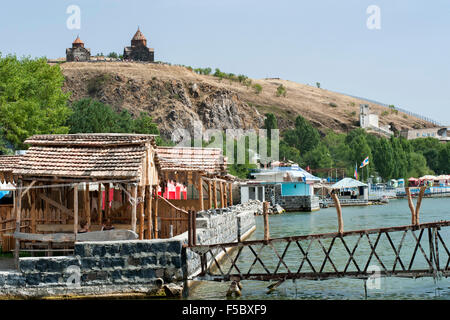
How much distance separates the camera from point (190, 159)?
104ft

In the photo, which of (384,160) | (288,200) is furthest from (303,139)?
(288,200)

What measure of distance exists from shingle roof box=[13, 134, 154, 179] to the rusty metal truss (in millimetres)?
3602

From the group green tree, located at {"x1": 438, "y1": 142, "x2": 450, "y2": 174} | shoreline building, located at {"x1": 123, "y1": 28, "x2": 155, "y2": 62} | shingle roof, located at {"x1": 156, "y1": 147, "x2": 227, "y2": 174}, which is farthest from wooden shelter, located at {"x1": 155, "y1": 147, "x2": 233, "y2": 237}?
shoreline building, located at {"x1": 123, "y1": 28, "x2": 155, "y2": 62}

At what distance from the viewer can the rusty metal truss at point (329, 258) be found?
19.6m

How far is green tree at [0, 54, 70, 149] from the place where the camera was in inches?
1996

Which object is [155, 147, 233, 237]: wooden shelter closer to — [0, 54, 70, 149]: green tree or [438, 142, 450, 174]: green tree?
[0, 54, 70, 149]: green tree

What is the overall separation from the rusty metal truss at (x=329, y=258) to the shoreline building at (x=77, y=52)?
14326 centimetres

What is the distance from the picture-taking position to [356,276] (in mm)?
19516

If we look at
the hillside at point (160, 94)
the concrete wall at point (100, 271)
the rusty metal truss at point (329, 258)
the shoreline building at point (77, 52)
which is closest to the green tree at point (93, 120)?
the rusty metal truss at point (329, 258)

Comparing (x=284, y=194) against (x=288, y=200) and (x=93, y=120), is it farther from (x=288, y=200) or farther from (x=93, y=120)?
(x=93, y=120)

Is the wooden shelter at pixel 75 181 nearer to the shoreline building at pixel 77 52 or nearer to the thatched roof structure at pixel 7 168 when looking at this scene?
the thatched roof structure at pixel 7 168

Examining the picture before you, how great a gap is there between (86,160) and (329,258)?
8.36m

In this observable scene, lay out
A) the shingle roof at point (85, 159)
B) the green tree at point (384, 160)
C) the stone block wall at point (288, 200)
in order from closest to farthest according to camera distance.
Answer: the shingle roof at point (85, 159)
the stone block wall at point (288, 200)
the green tree at point (384, 160)
